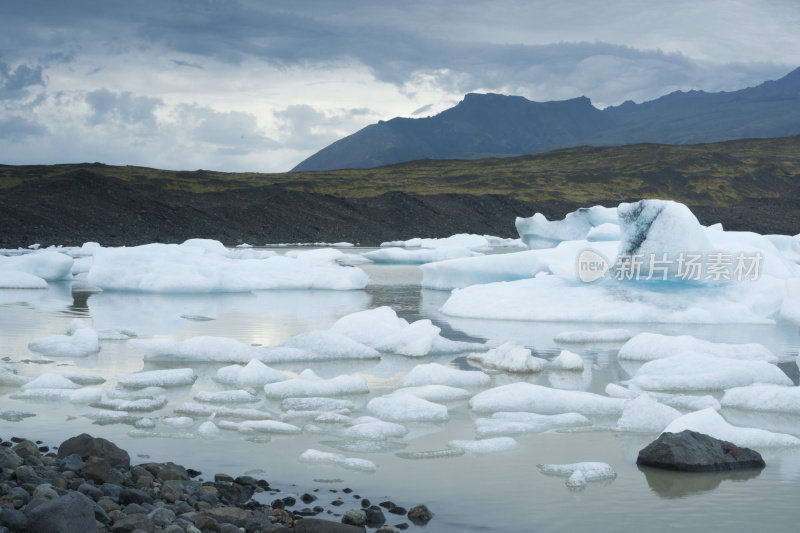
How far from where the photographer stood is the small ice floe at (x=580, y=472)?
5816mm

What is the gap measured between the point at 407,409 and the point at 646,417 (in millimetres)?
2038

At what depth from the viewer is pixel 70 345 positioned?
11039 mm

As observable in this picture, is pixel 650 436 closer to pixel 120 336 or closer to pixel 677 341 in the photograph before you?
pixel 677 341

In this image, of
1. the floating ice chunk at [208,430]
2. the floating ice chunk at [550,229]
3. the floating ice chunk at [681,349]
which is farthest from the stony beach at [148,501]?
the floating ice chunk at [550,229]

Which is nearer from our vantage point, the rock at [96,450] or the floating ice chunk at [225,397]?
the rock at [96,450]

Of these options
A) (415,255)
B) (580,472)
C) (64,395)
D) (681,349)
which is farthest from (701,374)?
(415,255)

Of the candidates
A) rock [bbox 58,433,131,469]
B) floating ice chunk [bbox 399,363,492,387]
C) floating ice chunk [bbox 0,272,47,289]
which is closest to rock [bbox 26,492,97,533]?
rock [bbox 58,433,131,469]

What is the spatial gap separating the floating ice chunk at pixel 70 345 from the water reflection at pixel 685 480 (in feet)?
24.4

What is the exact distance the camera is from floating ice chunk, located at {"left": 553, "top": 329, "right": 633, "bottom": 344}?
12.7 m

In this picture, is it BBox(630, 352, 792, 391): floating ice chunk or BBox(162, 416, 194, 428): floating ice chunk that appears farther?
BBox(630, 352, 792, 391): floating ice chunk

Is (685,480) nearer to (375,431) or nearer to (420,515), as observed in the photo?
(420,515)

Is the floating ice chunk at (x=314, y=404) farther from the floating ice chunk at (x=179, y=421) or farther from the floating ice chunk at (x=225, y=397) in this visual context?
the floating ice chunk at (x=179, y=421)

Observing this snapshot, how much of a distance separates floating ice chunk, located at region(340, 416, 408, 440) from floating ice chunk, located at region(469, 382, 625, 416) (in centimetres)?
113

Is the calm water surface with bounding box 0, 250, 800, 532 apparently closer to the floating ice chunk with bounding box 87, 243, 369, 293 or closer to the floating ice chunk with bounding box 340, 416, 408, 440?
the floating ice chunk with bounding box 340, 416, 408, 440
